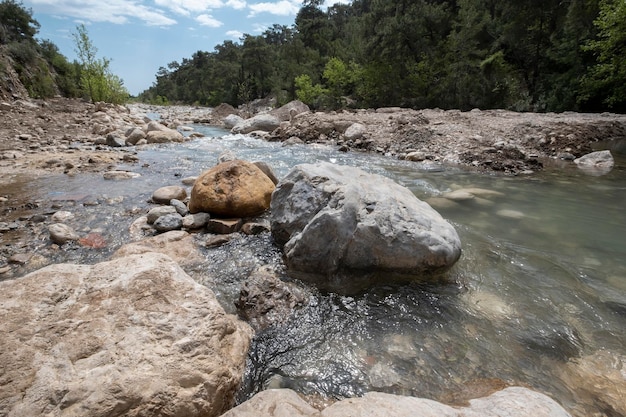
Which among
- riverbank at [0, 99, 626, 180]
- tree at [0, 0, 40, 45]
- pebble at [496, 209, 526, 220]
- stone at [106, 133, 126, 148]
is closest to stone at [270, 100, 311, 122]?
riverbank at [0, 99, 626, 180]

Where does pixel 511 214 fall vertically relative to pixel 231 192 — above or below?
below

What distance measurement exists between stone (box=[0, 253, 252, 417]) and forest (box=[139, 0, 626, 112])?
19.2 meters

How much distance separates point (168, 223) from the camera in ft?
15.3

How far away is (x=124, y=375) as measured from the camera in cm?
168

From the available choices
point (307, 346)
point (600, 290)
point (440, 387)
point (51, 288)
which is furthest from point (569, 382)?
point (51, 288)

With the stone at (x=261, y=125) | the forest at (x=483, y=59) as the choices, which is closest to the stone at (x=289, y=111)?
the stone at (x=261, y=125)

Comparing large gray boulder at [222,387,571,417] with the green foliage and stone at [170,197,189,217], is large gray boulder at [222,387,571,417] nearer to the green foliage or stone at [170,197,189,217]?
stone at [170,197,189,217]

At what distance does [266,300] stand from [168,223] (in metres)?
2.44

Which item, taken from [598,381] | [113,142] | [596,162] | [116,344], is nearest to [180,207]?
[116,344]

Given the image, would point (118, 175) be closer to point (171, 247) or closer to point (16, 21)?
point (171, 247)

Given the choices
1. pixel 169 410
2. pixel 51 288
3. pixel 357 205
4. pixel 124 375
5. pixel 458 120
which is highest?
pixel 458 120

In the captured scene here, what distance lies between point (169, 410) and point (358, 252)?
212 cm

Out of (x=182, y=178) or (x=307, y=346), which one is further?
(x=182, y=178)

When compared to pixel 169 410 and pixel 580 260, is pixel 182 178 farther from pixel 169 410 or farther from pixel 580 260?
pixel 580 260
